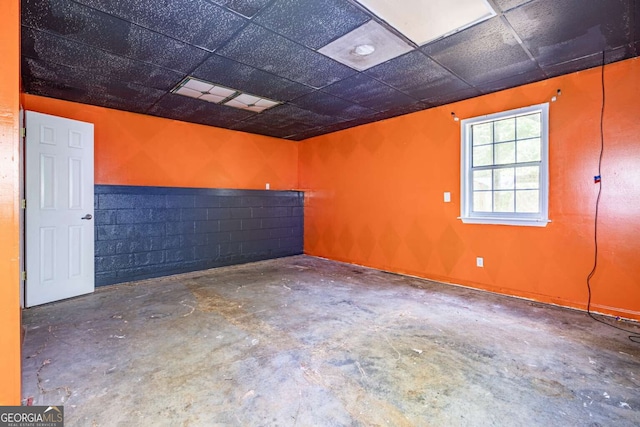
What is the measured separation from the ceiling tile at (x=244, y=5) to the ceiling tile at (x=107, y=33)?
2.45 ft

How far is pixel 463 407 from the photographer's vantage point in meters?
1.74

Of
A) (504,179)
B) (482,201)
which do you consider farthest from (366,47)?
(482,201)

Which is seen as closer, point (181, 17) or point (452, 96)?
point (181, 17)

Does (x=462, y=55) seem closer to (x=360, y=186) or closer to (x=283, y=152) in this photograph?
(x=360, y=186)

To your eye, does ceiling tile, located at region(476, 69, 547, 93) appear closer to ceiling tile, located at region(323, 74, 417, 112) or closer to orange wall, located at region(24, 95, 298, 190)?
ceiling tile, located at region(323, 74, 417, 112)

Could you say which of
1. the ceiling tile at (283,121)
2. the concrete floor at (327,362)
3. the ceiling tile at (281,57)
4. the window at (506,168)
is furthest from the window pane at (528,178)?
the ceiling tile at (283,121)

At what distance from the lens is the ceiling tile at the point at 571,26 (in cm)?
220

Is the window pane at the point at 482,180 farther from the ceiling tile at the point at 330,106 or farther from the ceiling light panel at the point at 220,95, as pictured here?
the ceiling light panel at the point at 220,95

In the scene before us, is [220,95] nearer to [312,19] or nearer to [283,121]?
[283,121]

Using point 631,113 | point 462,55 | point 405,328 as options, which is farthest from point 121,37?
point 631,113

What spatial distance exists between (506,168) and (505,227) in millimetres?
767

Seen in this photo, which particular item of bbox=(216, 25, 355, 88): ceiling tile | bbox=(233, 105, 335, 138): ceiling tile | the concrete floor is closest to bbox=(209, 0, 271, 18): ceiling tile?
bbox=(216, 25, 355, 88): ceiling tile

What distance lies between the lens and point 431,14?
90.9 inches

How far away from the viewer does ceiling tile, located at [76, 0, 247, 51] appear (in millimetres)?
2148
